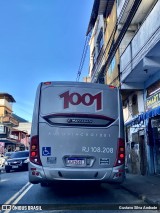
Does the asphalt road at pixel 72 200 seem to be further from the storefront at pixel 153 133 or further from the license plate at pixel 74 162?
the storefront at pixel 153 133

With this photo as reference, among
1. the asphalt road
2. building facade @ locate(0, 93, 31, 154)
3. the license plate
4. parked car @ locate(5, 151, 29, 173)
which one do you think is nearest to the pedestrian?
the asphalt road

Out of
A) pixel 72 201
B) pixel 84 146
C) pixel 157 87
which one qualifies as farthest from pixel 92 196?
pixel 157 87

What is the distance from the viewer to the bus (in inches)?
332

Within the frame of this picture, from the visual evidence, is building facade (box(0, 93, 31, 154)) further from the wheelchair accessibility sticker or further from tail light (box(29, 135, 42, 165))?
the wheelchair accessibility sticker

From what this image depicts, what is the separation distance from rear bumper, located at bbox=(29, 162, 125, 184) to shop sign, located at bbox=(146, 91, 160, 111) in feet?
22.1

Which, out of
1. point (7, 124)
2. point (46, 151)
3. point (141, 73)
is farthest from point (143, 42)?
point (7, 124)

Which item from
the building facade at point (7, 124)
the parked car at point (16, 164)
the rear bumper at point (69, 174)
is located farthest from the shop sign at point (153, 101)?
the building facade at point (7, 124)

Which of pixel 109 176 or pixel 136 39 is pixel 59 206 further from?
pixel 136 39

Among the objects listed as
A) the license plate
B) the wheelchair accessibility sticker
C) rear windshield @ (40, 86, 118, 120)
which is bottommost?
the license plate

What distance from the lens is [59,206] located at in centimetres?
783

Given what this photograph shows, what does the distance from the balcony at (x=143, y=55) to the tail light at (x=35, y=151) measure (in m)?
5.54

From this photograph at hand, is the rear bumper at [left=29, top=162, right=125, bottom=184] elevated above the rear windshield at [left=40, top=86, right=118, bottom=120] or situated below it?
below

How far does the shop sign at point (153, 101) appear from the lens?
14434 millimetres

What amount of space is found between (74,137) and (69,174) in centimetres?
99
